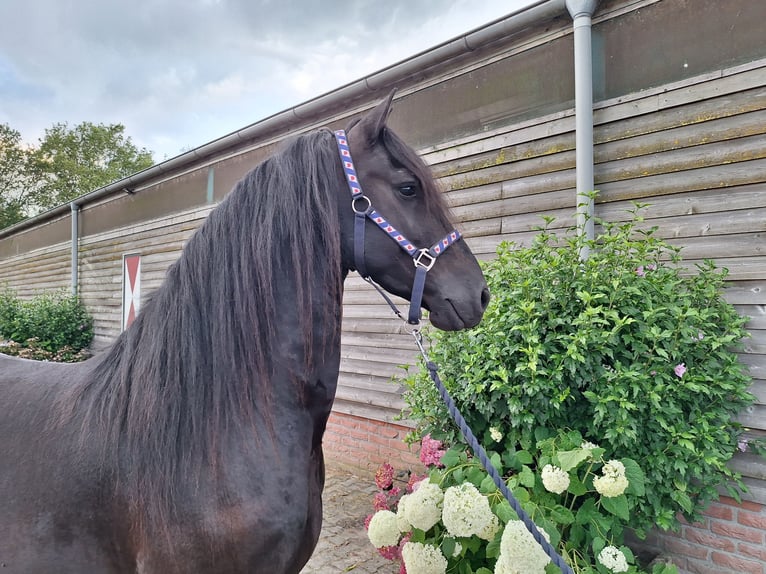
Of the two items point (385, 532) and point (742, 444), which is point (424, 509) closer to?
point (385, 532)

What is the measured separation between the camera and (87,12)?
8.70 m

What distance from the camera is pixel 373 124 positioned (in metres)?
1.37

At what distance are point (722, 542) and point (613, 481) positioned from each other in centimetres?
137

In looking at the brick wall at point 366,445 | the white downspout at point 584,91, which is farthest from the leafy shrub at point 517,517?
the brick wall at point 366,445

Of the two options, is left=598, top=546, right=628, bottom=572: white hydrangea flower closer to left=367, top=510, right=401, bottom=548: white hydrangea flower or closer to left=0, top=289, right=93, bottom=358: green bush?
left=367, top=510, right=401, bottom=548: white hydrangea flower

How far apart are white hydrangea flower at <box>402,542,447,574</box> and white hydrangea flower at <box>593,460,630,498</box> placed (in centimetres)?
72

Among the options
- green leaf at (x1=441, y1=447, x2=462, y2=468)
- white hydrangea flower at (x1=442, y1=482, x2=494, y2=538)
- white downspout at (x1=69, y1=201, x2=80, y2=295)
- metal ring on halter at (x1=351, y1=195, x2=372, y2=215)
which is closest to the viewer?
metal ring on halter at (x1=351, y1=195, x2=372, y2=215)

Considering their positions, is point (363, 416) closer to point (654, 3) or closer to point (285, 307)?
point (285, 307)

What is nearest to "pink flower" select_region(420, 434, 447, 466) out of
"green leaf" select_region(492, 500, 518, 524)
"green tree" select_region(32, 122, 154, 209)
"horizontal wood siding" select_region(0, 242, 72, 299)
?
"green leaf" select_region(492, 500, 518, 524)

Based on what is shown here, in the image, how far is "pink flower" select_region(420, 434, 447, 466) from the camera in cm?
227

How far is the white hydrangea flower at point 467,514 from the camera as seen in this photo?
1611 millimetres

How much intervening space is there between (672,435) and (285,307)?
6.20ft

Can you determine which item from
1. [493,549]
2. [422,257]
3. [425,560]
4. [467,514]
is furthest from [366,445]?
[422,257]

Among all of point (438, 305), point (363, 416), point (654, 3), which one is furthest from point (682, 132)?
point (363, 416)
